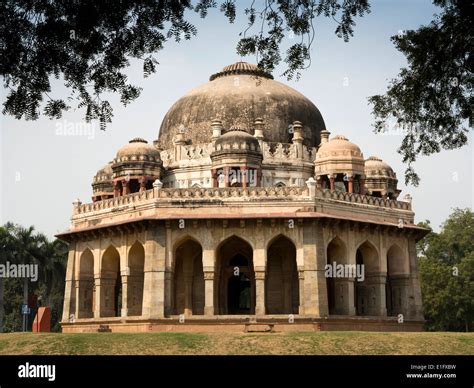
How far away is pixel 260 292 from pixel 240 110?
9271 millimetres

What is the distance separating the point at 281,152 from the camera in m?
30.8

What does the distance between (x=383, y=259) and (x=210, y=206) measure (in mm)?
6980

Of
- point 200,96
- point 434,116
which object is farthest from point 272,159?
point 434,116

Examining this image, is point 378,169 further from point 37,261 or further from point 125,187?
point 37,261

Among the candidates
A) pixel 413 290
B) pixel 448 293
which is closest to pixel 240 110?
pixel 413 290

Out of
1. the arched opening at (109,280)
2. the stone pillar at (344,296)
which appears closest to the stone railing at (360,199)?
the stone pillar at (344,296)

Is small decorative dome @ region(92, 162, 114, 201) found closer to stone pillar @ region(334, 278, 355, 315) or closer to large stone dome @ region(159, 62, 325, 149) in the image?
large stone dome @ region(159, 62, 325, 149)

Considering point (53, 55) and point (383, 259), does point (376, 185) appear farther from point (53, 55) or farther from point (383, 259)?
point (53, 55)

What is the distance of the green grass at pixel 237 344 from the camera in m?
18.1

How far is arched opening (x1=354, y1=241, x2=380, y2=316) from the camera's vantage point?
28141mm

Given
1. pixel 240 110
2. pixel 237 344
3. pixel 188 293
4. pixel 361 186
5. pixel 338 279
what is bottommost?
pixel 237 344
